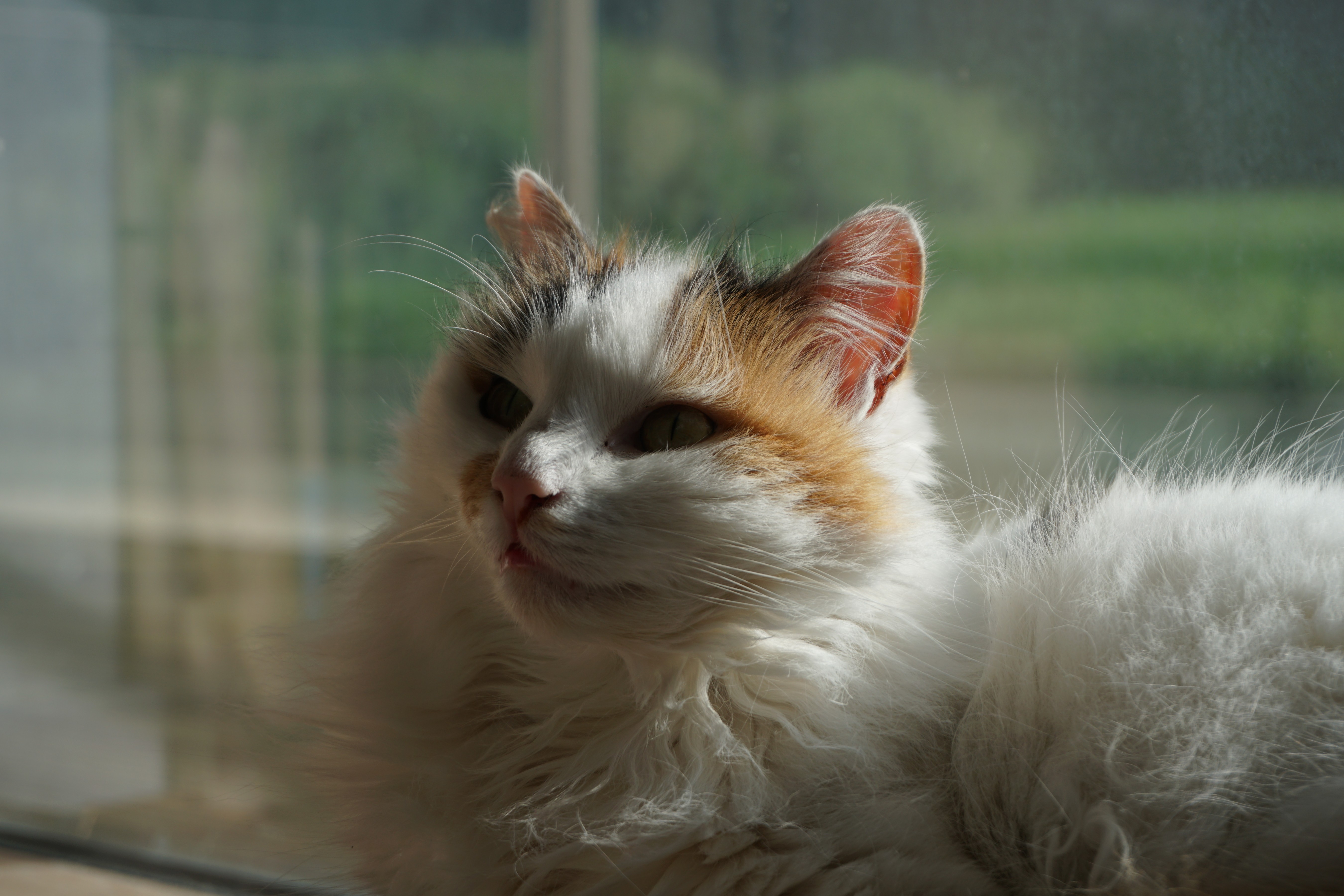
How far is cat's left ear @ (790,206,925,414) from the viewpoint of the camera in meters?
0.83

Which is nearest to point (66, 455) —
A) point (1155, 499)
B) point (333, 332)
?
point (333, 332)

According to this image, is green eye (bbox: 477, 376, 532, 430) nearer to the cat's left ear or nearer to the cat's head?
the cat's head

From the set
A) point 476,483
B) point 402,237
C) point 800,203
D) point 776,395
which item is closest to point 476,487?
point 476,483

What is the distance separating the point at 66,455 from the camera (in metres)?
2.21

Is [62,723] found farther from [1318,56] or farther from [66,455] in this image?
[1318,56]

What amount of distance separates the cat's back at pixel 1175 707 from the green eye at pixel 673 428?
11.4 inches

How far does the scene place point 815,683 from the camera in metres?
0.78

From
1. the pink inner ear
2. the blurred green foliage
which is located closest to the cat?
the pink inner ear

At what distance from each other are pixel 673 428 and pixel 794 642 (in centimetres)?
19

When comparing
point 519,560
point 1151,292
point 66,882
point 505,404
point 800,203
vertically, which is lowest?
point 66,882

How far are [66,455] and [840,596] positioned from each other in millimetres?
2040

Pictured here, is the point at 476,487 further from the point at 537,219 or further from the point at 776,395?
the point at 537,219

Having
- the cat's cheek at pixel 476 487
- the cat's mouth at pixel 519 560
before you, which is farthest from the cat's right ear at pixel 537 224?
the cat's mouth at pixel 519 560

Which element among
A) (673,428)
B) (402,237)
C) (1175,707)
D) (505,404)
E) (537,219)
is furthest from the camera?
(402,237)
